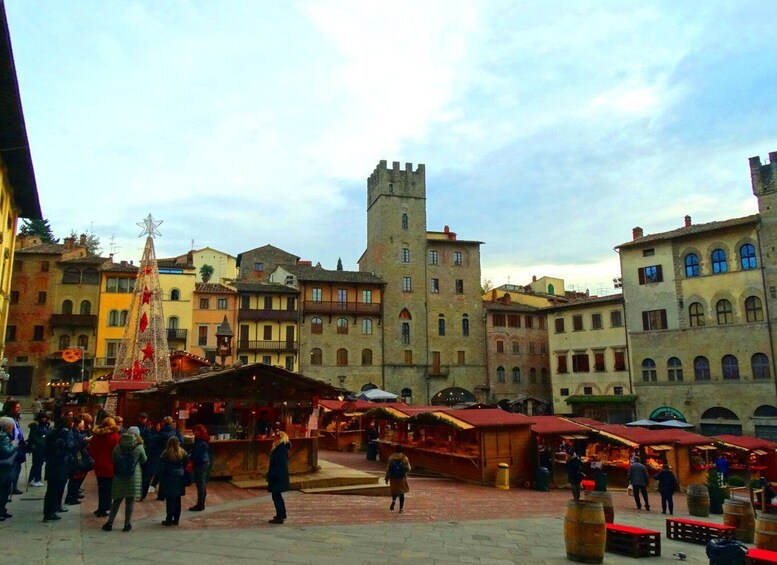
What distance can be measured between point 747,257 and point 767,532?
32429 millimetres

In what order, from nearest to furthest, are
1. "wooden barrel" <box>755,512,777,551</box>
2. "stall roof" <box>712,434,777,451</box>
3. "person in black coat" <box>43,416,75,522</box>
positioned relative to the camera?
"person in black coat" <box>43,416,75,522</box> < "wooden barrel" <box>755,512,777,551</box> < "stall roof" <box>712,434,777,451</box>

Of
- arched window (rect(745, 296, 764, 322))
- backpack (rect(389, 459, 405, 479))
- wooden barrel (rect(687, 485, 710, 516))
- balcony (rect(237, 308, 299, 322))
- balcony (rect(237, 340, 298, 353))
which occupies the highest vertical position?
balcony (rect(237, 308, 299, 322))

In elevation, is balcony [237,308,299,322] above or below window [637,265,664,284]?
below

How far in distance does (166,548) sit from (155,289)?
12246 millimetres

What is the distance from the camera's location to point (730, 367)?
36.9 metres

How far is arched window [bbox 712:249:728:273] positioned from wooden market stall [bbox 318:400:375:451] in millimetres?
24553

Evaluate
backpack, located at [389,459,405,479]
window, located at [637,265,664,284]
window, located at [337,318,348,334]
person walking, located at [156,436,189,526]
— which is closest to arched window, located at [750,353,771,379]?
window, located at [637,265,664,284]

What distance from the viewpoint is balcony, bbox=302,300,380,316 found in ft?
156

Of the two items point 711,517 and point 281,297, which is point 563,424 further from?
point 281,297

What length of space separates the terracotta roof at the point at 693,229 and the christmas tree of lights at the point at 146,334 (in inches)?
1329

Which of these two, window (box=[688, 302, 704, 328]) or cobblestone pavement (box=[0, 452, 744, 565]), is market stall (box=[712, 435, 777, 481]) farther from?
window (box=[688, 302, 704, 328])

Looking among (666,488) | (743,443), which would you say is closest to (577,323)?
(743,443)

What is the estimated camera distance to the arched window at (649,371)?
133 ft

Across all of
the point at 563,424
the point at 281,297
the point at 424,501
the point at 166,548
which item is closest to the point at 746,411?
the point at 563,424
